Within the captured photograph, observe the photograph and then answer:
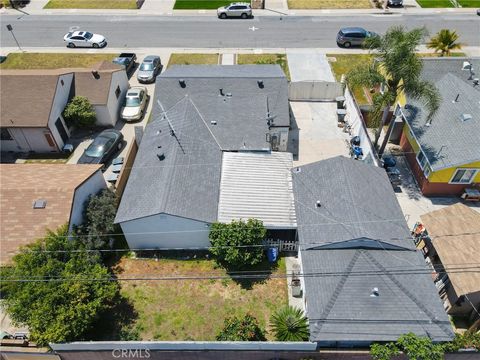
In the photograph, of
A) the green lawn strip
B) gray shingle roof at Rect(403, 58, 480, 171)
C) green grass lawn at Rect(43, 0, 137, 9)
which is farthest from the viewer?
green grass lawn at Rect(43, 0, 137, 9)

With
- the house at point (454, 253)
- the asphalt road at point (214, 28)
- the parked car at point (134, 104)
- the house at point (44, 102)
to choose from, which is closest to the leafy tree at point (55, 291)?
the house at point (44, 102)

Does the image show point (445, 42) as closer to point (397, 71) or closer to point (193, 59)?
point (397, 71)

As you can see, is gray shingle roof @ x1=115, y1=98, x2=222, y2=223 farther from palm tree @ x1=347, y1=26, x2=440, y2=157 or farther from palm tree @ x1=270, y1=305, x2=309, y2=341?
palm tree @ x1=347, y1=26, x2=440, y2=157

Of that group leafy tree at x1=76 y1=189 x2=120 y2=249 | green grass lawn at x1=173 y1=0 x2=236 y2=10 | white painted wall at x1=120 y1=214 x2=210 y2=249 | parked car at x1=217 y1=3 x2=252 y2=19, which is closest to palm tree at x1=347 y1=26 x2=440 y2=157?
white painted wall at x1=120 y1=214 x2=210 y2=249

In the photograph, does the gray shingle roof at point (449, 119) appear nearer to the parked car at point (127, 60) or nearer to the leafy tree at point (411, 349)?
the leafy tree at point (411, 349)

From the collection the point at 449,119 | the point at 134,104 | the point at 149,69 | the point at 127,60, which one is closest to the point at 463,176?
the point at 449,119

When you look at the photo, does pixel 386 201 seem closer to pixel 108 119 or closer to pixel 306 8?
pixel 108 119
